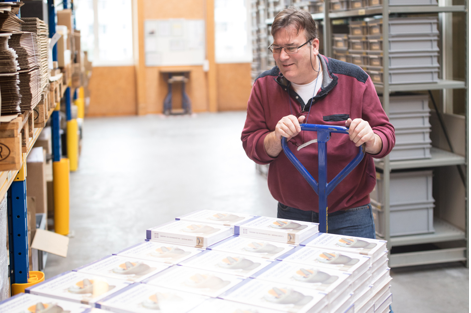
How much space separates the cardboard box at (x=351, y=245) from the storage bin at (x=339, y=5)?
112 inches

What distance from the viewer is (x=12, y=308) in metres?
1.50

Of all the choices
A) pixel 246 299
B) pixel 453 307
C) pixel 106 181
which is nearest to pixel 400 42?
pixel 453 307

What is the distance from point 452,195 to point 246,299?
3365mm

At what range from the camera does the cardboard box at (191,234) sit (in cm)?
198

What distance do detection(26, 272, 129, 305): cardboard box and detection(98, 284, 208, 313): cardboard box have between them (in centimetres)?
4

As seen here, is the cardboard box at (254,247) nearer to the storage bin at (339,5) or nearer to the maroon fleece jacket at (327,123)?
the maroon fleece jacket at (327,123)

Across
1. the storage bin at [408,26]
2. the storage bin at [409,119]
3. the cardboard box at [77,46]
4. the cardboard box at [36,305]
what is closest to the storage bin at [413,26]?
the storage bin at [408,26]

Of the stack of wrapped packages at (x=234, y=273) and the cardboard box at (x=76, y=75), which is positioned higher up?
the cardboard box at (x=76, y=75)

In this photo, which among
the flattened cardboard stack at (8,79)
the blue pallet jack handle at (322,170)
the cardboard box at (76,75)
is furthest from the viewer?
the cardboard box at (76,75)

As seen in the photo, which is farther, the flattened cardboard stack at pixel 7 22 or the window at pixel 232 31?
the window at pixel 232 31

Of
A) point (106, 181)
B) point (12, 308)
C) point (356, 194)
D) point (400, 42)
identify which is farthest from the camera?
point (106, 181)

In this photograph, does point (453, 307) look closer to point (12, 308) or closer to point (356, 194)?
point (356, 194)

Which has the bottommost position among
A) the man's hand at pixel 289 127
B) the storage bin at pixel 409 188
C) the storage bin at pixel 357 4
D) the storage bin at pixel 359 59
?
the storage bin at pixel 409 188

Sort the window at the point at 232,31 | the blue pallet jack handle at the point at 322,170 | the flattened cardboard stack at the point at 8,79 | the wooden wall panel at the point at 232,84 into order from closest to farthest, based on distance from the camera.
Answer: the flattened cardboard stack at the point at 8,79, the blue pallet jack handle at the point at 322,170, the window at the point at 232,31, the wooden wall panel at the point at 232,84
